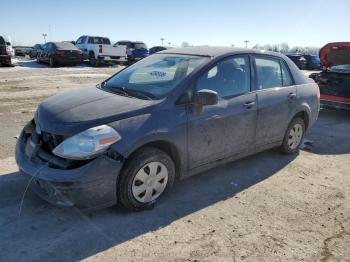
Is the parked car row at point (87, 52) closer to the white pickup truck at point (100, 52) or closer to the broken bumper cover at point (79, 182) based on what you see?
the white pickup truck at point (100, 52)

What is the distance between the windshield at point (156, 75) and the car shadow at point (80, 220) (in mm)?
1266

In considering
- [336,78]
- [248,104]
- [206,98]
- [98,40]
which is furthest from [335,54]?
[98,40]

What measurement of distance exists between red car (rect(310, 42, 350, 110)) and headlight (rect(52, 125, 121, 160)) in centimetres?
743

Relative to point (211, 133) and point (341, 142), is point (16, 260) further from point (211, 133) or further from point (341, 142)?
point (341, 142)

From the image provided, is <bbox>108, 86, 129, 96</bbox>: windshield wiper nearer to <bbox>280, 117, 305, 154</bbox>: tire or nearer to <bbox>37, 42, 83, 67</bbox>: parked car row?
<bbox>280, 117, 305, 154</bbox>: tire

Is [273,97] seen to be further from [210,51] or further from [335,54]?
[335,54]

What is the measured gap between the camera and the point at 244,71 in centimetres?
484

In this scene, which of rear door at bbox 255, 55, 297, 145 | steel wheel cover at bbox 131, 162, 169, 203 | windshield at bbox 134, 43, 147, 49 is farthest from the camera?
windshield at bbox 134, 43, 147, 49

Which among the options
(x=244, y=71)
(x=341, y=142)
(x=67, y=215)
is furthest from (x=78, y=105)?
(x=341, y=142)

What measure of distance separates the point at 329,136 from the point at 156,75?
4.54 metres

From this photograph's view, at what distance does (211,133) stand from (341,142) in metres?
3.86

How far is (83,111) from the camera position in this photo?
12.2 ft

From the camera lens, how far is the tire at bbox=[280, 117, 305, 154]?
18.7ft

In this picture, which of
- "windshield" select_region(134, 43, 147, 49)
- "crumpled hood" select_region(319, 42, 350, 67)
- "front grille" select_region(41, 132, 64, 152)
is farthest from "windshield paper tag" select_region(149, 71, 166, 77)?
"windshield" select_region(134, 43, 147, 49)
